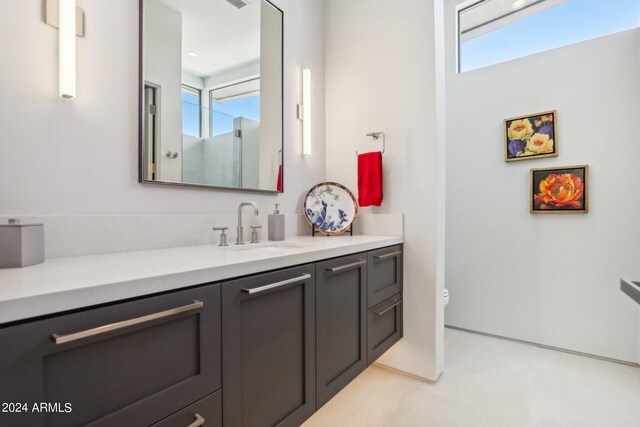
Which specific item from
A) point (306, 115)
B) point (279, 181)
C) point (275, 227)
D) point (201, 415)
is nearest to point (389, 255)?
point (275, 227)

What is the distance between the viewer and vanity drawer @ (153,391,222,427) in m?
0.78

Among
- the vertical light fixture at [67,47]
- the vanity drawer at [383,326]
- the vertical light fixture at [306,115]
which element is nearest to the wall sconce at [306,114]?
the vertical light fixture at [306,115]

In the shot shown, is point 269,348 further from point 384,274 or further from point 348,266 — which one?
point 384,274

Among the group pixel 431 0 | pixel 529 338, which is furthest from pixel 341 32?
pixel 529 338

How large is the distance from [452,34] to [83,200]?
322 cm

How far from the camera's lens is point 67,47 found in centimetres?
112

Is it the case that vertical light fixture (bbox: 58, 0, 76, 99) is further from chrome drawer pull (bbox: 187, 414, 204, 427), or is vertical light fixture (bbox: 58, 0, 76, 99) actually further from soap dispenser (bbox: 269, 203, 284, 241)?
chrome drawer pull (bbox: 187, 414, 204, 427)

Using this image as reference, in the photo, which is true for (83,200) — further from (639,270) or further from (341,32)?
(639,270)

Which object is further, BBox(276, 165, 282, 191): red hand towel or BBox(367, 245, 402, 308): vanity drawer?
BBox(276, 165, 282, 191): red hand towel

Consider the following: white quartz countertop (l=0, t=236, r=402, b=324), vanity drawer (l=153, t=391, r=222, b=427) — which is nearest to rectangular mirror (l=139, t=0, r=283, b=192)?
white quartz countertop (l=0, t=236, r=402, b=324)

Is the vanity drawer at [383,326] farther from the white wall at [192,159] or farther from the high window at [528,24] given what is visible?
the high window at [528,24]

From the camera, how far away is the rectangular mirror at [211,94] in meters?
1.41

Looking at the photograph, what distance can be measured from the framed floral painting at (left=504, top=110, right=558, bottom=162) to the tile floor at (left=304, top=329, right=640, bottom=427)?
1.55 meters

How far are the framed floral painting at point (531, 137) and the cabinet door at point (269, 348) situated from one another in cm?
224
